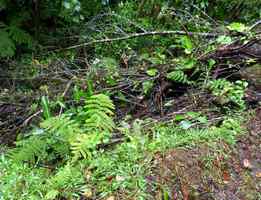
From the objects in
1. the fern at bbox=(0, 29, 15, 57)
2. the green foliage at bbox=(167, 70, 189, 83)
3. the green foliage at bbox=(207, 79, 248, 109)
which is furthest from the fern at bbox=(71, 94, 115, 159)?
the fern at bbox=(0, 29, 15, 57)

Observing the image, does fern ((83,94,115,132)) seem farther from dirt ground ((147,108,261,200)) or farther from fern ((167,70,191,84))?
fern ((167,70,191,84))

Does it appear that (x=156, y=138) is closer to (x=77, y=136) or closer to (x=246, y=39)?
(x=77, y=136)

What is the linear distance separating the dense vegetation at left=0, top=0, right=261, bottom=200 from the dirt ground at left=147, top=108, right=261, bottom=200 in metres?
0.01

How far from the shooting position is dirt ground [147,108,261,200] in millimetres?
2438

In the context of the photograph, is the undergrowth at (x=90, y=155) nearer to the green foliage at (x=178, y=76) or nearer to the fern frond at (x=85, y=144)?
the fern frond at (x=85, y=144)

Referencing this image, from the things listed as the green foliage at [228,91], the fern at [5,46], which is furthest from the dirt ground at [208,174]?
the fern at [5,46]

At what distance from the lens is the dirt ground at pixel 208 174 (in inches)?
96.0

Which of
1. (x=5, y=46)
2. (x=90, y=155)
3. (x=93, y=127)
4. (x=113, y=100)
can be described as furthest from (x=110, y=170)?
(x=5, y=46)

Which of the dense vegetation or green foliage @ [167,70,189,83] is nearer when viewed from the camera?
the dense vegetation

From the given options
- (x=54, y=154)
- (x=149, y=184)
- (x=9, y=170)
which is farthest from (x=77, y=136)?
(x=149, y=184)

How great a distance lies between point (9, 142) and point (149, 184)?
1.61 meters

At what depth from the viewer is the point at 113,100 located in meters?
3.79

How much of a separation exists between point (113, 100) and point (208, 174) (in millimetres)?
1481

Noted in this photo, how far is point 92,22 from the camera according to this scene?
5332 mm
